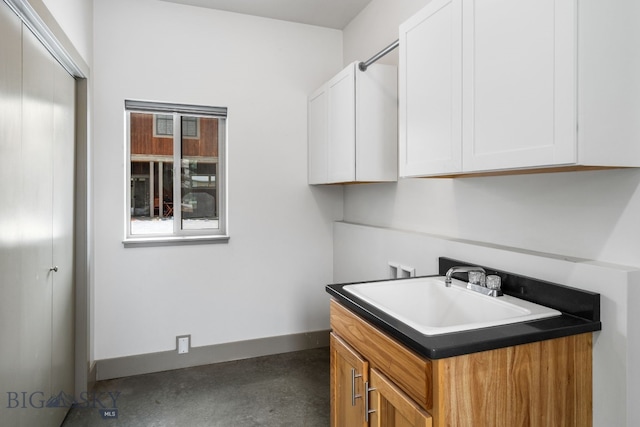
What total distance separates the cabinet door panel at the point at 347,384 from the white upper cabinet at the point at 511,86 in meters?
0.82

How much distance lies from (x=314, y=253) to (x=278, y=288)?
1.39 feet

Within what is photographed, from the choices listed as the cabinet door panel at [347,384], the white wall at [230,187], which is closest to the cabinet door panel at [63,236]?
the white wall at [230,187]

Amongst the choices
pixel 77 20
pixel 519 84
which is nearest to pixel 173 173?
pixel 77 20

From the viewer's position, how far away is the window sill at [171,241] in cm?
274

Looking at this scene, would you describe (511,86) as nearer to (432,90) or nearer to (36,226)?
(432,90)

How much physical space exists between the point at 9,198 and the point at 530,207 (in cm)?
206

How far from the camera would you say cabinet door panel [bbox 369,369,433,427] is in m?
1.11

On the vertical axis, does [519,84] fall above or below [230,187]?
above

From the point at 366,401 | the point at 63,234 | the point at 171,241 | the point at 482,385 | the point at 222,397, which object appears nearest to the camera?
the point at 482,385

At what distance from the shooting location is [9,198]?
147 centimetres

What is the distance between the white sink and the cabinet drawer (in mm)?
98

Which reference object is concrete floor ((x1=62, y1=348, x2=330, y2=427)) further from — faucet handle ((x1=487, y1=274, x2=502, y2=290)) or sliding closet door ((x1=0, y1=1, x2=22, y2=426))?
faucet handle ((x1=487, y1=274, x2=502, y2=290))

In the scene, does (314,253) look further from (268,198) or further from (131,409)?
(131,409)

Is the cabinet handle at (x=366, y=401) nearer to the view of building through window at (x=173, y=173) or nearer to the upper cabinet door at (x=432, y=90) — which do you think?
the upper cabinet door at (x=432, y=90)
